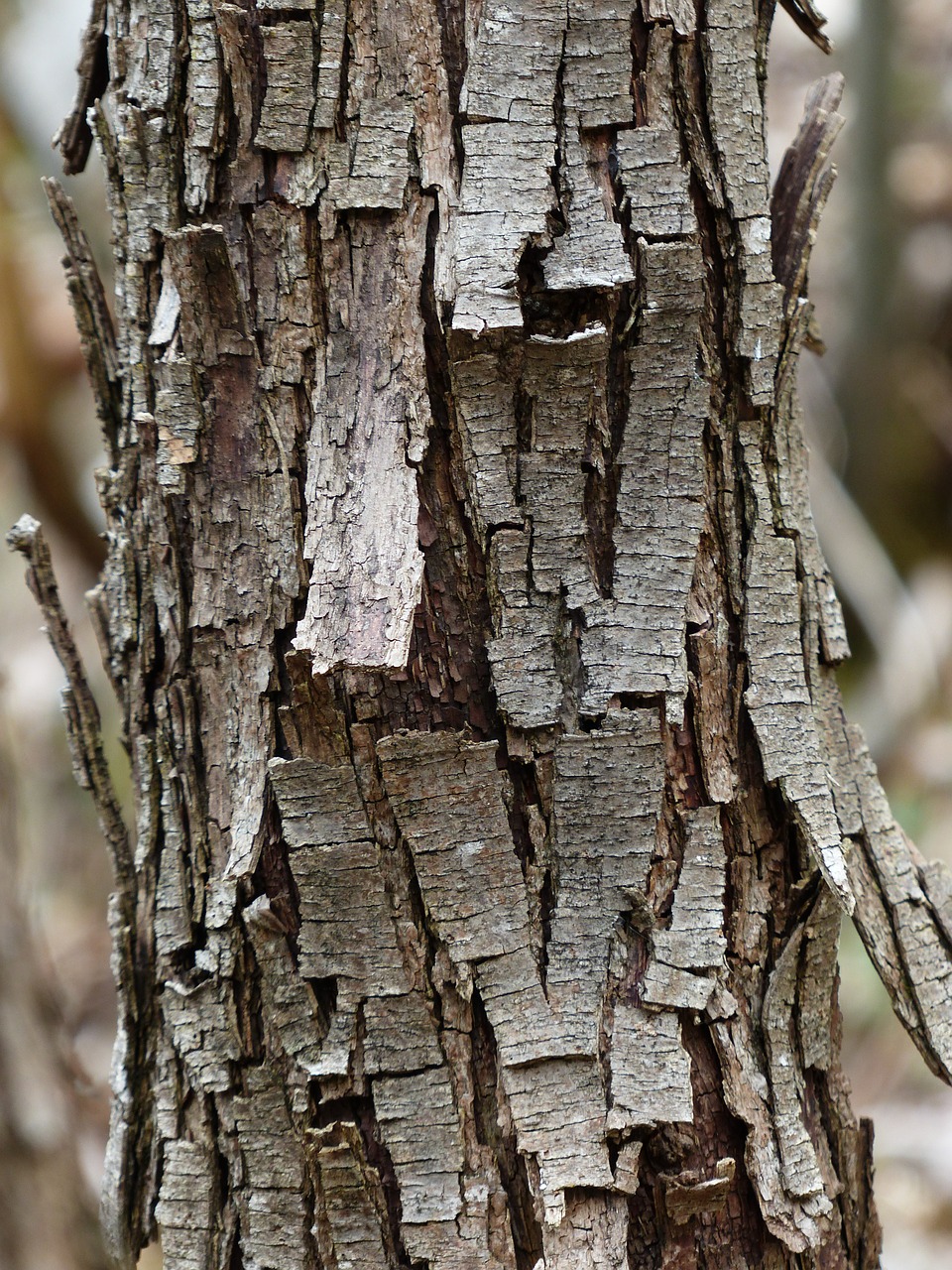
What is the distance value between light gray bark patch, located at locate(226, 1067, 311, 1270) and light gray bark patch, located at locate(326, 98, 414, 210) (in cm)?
68

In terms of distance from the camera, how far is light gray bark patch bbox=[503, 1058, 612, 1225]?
81 centimetres

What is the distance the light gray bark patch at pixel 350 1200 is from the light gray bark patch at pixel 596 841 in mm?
204

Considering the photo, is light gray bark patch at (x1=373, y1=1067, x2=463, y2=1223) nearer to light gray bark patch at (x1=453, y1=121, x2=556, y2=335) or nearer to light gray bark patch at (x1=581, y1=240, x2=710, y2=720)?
light gray bark patch at (x1=581, y1=240, x2=710, y2=720)

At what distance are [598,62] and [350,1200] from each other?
88 cm

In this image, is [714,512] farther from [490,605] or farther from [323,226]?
[323,226]

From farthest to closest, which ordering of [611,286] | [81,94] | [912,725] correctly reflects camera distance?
[912,725], [81,94], [611,286]

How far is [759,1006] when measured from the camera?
0.88 m

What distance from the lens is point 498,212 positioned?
784mm

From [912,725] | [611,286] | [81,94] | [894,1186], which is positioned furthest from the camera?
[912,725]

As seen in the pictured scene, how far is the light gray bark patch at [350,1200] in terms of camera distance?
0.81 m

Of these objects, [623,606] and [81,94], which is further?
[81,94]

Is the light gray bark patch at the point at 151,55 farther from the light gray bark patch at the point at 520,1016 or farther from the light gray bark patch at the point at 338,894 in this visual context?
the light gray bark patch at the point at 520,1016

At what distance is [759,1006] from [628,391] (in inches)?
20.1

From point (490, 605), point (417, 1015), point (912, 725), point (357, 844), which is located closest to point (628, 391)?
point (490, 605)
